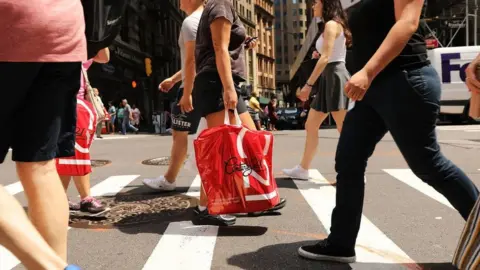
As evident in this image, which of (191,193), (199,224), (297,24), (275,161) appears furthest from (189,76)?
(297,24)

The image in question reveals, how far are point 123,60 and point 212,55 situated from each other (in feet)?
91.1

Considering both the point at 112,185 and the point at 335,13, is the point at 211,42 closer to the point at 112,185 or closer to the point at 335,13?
the point at 335,13

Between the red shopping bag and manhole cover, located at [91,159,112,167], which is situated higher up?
the red shopping bag

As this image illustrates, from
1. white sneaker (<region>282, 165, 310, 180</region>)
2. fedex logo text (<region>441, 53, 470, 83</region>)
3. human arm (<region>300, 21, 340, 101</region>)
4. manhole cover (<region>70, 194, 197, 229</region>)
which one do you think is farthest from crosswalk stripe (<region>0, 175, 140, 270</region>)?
fedex logo text (<region>441, 53, 470, 83</region>)

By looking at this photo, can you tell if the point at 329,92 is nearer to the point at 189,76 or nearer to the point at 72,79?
the point at 189,76

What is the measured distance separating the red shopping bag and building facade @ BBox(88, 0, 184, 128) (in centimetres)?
2241

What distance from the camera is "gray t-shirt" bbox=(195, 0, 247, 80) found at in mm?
3379

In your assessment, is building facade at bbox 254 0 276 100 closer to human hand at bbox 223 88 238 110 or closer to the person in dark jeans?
human hand at bbox 223 88 238 110

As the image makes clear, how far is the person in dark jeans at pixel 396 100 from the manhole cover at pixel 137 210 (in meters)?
Result: 1.86

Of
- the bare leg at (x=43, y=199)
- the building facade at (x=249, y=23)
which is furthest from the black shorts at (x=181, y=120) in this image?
the building facade at (x=249, y=23)

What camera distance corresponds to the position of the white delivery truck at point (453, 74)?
1794cm

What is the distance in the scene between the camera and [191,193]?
16.6 feet

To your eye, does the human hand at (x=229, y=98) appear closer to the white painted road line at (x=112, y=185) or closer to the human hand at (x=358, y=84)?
the human hand at (x=358, y=84)

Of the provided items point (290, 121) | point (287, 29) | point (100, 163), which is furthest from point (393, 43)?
point (287, 29)
